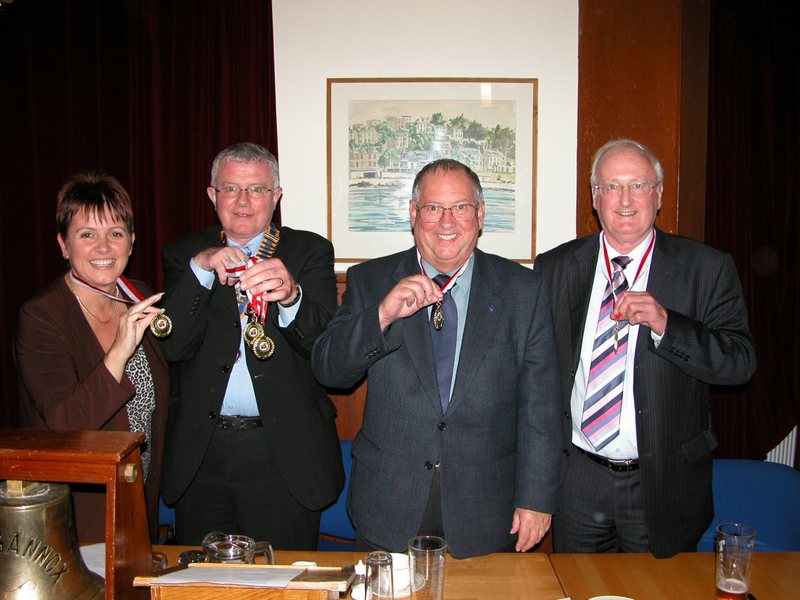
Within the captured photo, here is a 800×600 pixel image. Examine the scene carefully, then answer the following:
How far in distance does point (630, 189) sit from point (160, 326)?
1817 mm

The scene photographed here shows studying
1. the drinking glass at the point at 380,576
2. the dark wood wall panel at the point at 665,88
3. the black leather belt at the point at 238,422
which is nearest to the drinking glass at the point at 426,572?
the drinking glass at the point at 380,576

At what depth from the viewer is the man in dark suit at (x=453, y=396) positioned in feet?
7.74

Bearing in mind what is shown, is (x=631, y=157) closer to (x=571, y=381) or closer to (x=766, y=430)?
(x=571, y=381)

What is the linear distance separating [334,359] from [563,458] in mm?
958

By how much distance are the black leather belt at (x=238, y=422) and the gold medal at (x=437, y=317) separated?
2.68 ft

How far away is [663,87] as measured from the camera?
3932 millimetres

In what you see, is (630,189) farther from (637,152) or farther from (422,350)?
(422,350)

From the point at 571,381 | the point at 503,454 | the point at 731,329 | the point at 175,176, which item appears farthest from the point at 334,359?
the point at 175,176

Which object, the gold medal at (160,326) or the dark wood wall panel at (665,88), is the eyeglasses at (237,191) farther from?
the dark wood wall panel at (665,88)

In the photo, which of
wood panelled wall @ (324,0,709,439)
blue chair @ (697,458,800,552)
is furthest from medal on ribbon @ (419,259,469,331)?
wood panelled wall @ (324,0,709,439)

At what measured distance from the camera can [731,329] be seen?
2.58 meters

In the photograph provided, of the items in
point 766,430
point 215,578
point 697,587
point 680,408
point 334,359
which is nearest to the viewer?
point 215,578

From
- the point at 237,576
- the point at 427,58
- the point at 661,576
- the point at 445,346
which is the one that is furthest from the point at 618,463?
the point at 427,58

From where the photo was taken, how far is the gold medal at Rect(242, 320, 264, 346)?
2.56 metres
